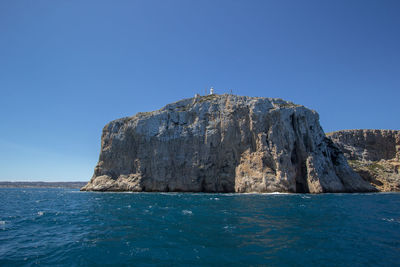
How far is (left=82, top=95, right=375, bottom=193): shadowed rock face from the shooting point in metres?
56.9

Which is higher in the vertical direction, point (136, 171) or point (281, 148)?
point (281, 148)

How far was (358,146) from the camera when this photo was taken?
97.4m

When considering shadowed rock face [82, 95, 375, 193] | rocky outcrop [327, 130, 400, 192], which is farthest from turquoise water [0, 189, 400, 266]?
rocky outcrop [327, 130, 400, 192]

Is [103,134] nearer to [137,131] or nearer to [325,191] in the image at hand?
[137,131]

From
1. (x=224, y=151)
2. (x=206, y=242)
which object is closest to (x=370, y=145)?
(x=224, y=151)

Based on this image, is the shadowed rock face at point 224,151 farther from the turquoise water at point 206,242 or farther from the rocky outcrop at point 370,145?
the turquoise water at point 206,242

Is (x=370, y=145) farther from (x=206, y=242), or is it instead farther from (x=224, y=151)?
(x=206, y=242)

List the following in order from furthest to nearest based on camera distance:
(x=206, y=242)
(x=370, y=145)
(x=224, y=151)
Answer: (x=370, y=145) → (x=224, y=151) → (x=206, y=242)

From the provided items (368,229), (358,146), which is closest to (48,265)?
(368,229)

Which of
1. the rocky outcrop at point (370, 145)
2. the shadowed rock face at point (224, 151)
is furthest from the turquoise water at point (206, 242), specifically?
the rocky outcrop at point (370, 145)

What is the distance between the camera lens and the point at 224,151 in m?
65.4

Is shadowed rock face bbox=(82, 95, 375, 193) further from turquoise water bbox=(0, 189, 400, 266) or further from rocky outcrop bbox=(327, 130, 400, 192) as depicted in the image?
turquoise water bbox=(0, 189, 400, 266)

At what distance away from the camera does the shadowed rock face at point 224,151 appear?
56875 mm

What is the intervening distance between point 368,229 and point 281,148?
145ft
